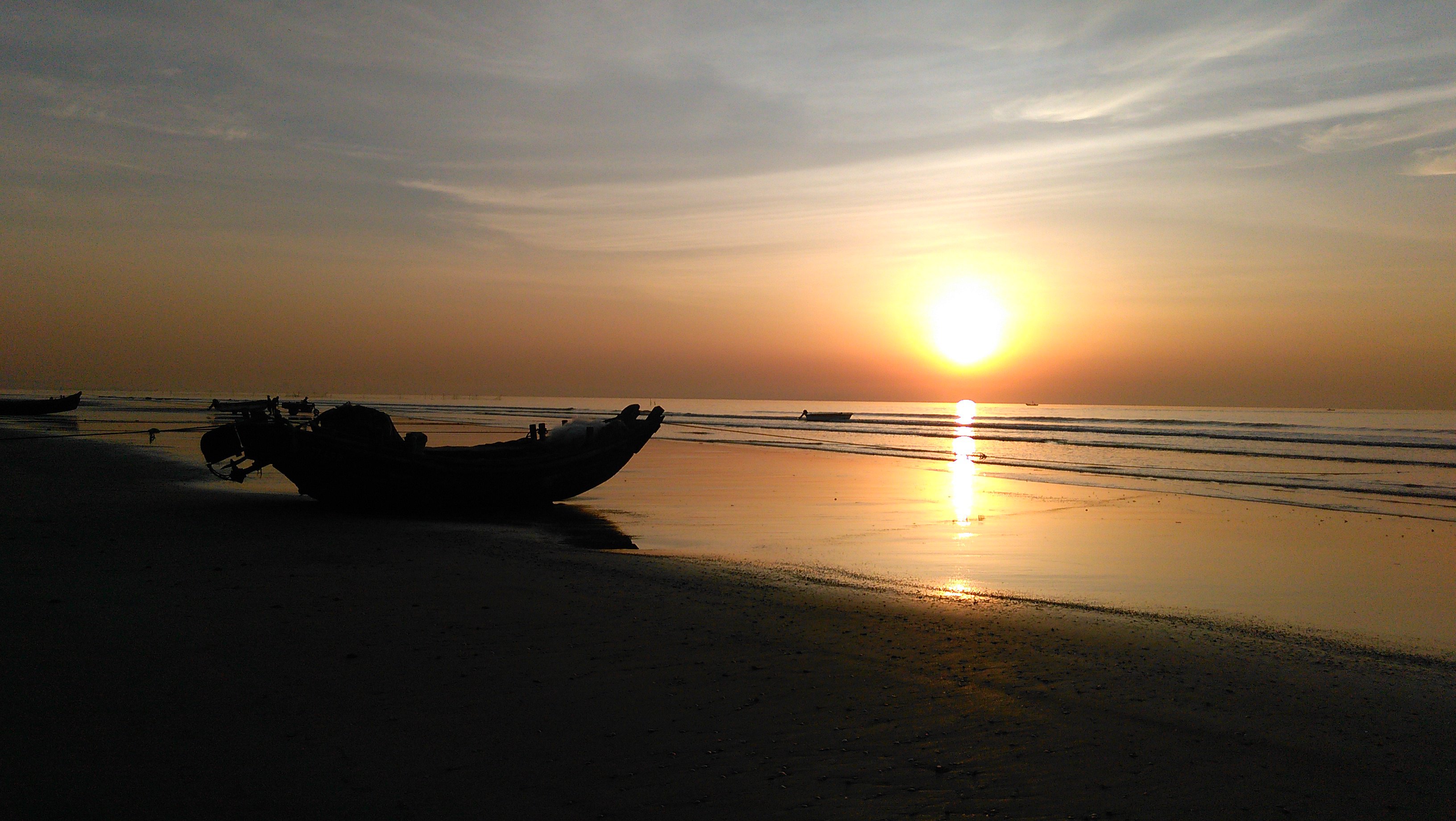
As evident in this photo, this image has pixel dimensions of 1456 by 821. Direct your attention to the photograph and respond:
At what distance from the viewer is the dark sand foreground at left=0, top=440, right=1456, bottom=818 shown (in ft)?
15.0

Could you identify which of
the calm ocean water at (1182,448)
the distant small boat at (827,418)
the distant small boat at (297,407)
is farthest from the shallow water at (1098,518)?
the distant small boat at (827,418)

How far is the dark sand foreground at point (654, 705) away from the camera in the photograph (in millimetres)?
4559

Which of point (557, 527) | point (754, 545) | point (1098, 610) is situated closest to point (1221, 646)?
point (1098, 610)

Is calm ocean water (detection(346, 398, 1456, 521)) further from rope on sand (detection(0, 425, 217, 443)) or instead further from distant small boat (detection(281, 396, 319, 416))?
rope on sand (detection(0, 425, 217, 443))

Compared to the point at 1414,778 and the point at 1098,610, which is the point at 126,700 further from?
the point at 1098,610

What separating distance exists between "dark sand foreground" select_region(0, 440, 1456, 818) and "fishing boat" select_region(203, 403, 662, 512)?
5.28 metres

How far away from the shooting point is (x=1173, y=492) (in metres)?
22.0

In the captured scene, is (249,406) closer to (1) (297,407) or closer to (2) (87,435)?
(1) (297,407)

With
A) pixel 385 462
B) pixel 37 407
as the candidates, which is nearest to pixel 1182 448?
pixel 385 462

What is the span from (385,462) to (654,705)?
11.5 metres

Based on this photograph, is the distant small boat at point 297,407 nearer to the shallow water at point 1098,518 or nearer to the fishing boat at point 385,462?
the fishing boat at point 385,462

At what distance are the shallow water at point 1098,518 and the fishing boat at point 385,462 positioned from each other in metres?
1.61

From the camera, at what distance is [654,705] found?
5.88 meters

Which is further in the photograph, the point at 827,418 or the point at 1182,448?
the point at 827,418
